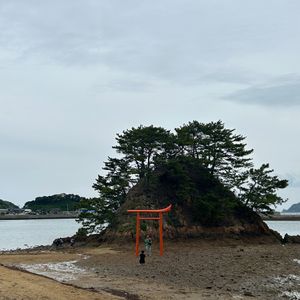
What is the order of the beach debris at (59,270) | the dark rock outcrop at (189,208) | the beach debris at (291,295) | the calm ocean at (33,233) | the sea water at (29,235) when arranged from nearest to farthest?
the beach debris at (291,295) → the beach debris at (59,270) → the dark rock outcrop at (189,208) → the sea water at (29,235) → the calm ocean at (33,233)

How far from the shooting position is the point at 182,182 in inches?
2217

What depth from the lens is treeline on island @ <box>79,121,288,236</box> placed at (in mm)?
54291

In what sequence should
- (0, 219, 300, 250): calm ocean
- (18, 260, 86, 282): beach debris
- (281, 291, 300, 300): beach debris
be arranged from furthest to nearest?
1. (0, 219, 300, 250): calm ocean
2. (18, 260, 86, 282): beach debris
3. (281, 291, 300, 300): beach debris

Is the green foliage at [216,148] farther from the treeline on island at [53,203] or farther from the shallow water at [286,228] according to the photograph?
the treeline on island at [53,203]

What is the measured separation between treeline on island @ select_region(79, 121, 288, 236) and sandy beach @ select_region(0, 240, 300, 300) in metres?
10.3

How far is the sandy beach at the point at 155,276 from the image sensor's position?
22219 millimetres

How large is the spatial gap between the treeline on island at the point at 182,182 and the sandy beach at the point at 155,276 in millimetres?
10267

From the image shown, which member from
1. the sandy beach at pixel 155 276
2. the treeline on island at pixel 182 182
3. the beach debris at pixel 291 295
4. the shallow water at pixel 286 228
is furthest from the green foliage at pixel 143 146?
the shallow water at pixel 286 228

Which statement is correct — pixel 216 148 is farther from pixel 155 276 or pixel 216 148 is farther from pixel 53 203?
pixel 53 203

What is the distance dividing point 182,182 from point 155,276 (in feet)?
91.4

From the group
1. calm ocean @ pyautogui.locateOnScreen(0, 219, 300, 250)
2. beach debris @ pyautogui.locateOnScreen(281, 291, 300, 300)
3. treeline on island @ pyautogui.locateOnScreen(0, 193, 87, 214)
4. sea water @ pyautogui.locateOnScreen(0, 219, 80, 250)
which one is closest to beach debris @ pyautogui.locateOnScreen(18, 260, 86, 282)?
beach debris @ pyautogui.locateOnScreen(281, 291, 300, 300)

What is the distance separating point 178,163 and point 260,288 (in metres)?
32.2

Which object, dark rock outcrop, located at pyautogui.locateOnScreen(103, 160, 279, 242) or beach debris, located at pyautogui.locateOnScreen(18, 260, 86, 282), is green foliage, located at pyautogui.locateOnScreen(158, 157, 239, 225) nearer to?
A: dark rock outcrop, located at pyautogui.locateOnScreen(103, 160, 279, 242)

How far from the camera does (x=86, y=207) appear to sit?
53.4 meters
